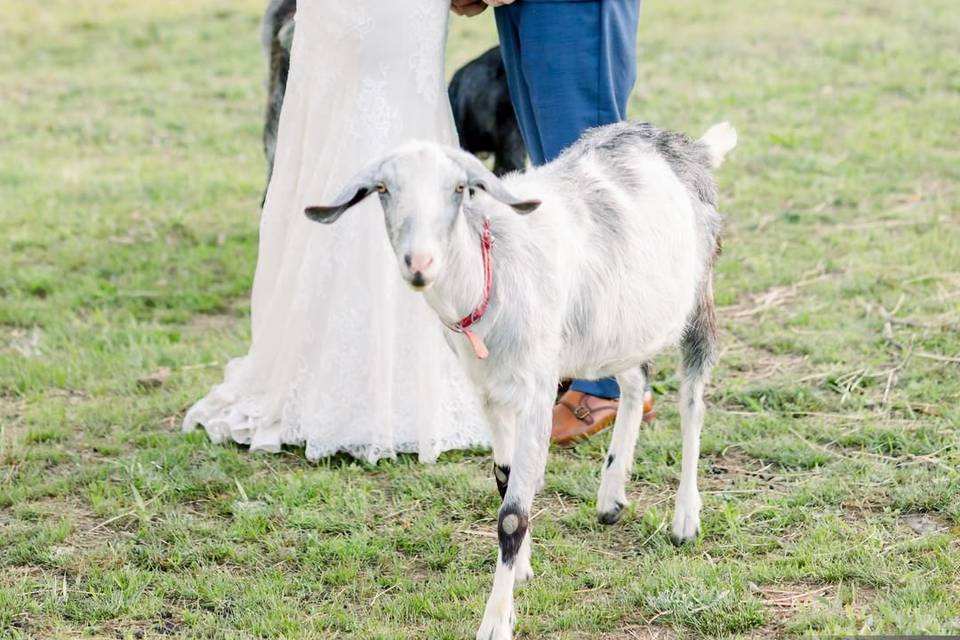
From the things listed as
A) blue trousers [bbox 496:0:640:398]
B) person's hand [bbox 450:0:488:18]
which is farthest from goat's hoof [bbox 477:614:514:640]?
person's hand [bbox 450:0:488:18]

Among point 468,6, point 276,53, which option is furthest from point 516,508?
point 276,53

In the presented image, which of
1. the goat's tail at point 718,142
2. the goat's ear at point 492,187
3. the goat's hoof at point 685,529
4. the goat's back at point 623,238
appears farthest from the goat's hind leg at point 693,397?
the goat's ear at point 492,187

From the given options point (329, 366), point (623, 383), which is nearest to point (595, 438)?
point (623, 383)

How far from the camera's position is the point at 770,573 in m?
3.73

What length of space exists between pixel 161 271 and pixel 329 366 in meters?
2.43

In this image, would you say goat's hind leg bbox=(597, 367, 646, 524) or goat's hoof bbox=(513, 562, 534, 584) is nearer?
goat's hoof bbox=(513, 562, 534, 584)

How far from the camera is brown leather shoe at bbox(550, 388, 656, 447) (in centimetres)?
475

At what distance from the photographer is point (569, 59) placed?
4363mm

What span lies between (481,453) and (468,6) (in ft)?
5.27

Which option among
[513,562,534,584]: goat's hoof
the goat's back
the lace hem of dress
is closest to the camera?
the goat's back

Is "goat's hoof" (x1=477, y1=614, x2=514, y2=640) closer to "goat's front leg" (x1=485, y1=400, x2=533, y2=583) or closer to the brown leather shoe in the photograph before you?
"goat's front leg" (x1=485, y1=400, x2=533, y2=583)

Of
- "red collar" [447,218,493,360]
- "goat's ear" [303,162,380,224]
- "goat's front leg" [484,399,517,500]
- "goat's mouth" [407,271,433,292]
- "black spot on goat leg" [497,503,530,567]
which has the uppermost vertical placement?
"goat's ear" [303,162,380,224]

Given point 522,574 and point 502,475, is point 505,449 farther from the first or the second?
point 522,574

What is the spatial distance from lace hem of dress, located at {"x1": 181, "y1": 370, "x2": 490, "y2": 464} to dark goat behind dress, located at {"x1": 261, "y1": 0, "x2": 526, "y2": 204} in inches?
60.3
